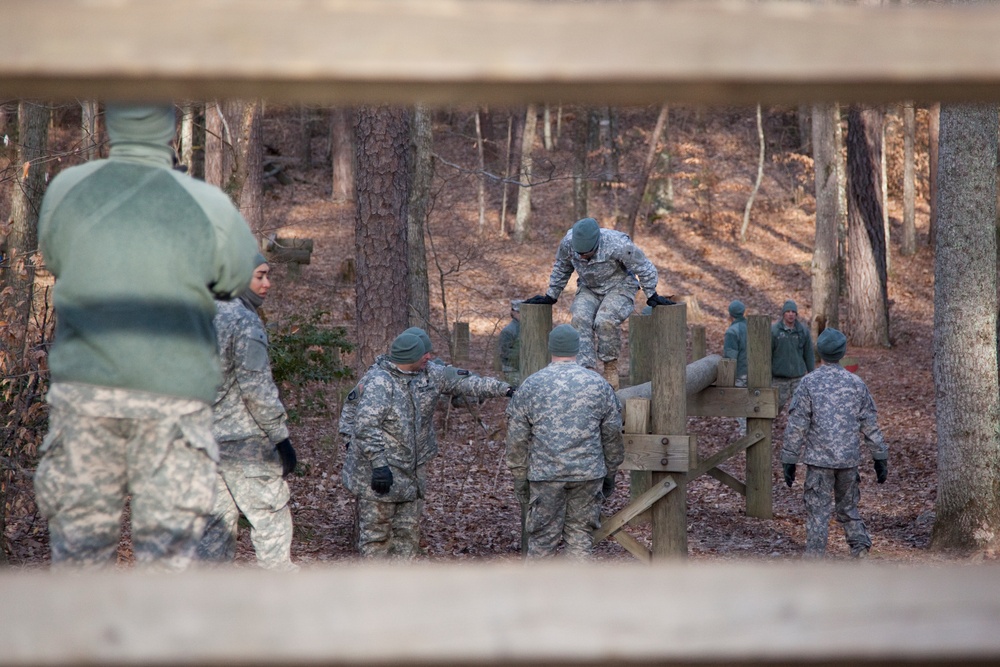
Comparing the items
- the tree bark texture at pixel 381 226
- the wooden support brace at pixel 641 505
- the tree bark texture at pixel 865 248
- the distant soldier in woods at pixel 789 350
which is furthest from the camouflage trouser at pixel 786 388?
the tree bark texture at pixel 381 226

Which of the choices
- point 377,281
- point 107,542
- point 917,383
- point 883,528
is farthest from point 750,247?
point 107,542

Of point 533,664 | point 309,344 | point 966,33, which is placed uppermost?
point 966,33

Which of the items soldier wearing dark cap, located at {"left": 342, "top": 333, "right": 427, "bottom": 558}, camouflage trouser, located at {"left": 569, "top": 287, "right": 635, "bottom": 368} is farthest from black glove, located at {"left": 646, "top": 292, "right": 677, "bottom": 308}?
soldier wearing dark cap, located at {"left": 342, "top": 333, "right": 427, "bottom": 558}

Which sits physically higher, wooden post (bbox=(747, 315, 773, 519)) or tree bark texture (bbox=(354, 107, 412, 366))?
tree bark texture (bbox=(354, 107, 412, 366))

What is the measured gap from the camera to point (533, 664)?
3.88ft

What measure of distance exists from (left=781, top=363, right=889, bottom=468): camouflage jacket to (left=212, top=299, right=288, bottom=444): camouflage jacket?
5201mm

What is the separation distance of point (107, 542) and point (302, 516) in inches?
312

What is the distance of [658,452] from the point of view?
8414mm

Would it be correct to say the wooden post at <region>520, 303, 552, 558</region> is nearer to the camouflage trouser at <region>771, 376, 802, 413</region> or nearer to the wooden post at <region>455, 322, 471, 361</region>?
the wooden post at <region>455, 322, 471, 361</region>

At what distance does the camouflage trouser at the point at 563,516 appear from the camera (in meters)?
7.62

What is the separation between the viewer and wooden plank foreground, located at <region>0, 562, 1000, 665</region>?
118cm

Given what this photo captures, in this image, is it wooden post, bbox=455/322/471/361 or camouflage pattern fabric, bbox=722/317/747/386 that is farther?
wooden post, bbox=455/322/471/361

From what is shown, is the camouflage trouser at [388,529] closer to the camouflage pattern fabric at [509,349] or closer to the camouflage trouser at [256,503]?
the camouflage trouser at [256,503]

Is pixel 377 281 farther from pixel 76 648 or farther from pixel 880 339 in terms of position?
pixel 880 339
